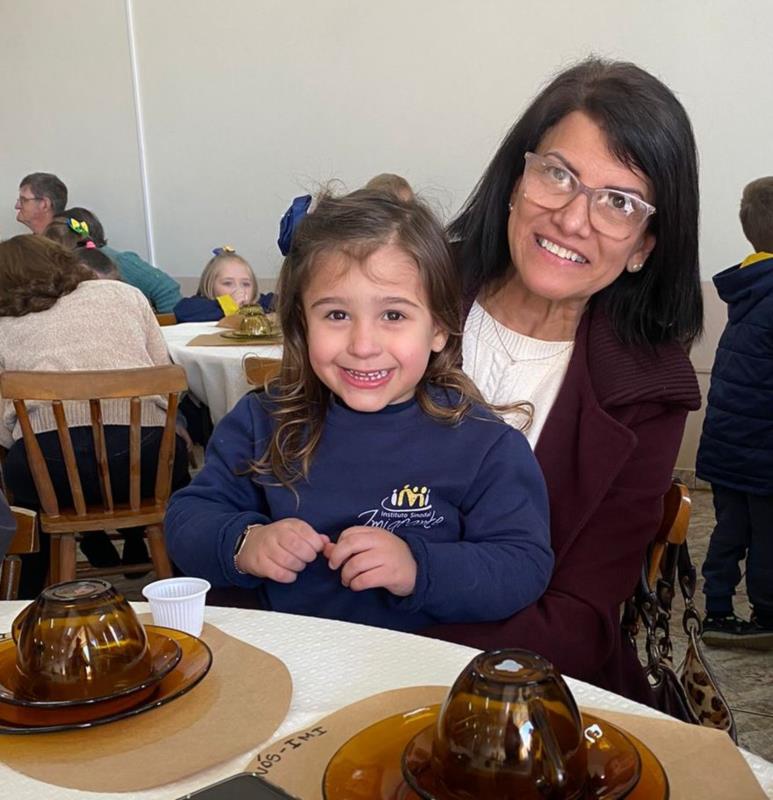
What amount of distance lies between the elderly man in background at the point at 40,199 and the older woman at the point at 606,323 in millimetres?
5588

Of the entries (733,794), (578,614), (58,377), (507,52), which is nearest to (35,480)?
(58,377)

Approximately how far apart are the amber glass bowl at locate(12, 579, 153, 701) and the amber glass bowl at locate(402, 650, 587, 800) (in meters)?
0.31

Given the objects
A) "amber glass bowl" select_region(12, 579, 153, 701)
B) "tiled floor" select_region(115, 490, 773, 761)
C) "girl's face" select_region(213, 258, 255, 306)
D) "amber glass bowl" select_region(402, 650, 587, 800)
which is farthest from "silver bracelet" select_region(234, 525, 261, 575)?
"girl's face" select_region(213, 258, 255, 306)

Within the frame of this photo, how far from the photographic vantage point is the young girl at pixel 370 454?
4.51 feet

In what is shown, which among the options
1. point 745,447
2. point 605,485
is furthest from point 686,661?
point 745,447

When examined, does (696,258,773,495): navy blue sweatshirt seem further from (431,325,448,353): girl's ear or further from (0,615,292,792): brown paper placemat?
(0,615,292,792): brown paper placemat

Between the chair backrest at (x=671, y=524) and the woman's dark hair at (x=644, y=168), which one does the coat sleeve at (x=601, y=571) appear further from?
the woman's dark hair at (x=644, y=168)

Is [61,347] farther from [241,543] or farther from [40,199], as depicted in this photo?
[40,199]

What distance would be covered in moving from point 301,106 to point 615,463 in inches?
197

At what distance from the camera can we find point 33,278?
123 inches

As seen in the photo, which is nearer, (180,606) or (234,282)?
(180,606)

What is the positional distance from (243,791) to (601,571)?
3.53 ft

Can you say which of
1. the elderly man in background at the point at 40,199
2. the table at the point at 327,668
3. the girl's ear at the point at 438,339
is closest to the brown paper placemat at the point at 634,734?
the table at the point at 327,668

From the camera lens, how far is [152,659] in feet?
2.96
